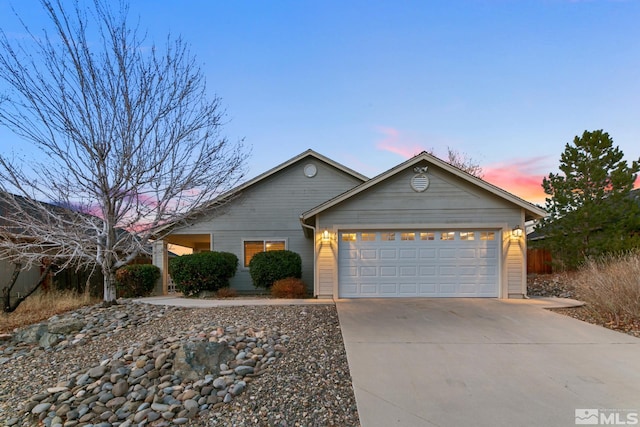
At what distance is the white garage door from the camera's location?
987 cm

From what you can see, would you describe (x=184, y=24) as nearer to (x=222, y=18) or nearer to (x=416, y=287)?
(x=222, y=18)

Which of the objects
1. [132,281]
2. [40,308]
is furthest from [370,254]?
[40,308]

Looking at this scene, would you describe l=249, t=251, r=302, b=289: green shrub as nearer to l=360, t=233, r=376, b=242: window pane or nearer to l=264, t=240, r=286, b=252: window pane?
l=264, t=240, r=286, b=252: window pane

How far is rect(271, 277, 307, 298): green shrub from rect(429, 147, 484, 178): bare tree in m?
15.6

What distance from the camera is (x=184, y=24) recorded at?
8977 mm

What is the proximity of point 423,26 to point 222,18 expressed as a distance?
20.1 feet

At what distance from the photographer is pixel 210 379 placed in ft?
13.5

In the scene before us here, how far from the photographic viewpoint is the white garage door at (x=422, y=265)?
388 inches

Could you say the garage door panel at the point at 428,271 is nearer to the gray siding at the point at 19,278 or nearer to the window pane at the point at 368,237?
the window pane at the point at 368,237

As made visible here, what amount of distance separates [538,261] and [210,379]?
1870 centimetres

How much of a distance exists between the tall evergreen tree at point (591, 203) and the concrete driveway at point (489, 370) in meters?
9.11

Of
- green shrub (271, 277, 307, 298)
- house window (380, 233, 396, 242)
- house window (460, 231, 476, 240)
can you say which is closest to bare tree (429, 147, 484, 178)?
house window (460, 231, 476, 240)

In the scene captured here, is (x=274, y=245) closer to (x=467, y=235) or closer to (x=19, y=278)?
(x=467, y=235)

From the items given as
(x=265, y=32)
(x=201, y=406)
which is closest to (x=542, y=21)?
(x=265, y=32)
